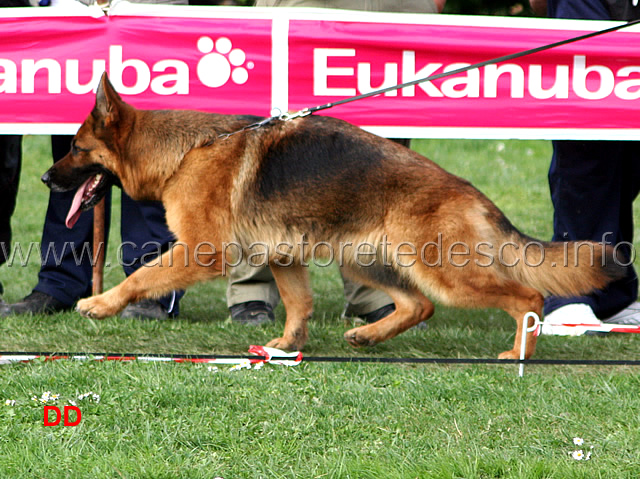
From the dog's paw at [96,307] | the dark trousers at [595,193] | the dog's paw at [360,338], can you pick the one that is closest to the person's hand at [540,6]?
the dark trousers at [595,193]

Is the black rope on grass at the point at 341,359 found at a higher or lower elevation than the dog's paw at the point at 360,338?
higher

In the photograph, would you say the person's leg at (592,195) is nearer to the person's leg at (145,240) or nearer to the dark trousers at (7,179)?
the person's leg at (145,240)

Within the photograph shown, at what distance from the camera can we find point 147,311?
507 centimetres

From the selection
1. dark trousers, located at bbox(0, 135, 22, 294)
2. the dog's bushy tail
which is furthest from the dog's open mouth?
the dog's bushy tail

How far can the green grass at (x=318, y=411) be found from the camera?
2.70 metres

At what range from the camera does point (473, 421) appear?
3141 mm

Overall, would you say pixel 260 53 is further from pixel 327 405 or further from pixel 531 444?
pixel 531 444

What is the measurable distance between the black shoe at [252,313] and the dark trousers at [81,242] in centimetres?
41

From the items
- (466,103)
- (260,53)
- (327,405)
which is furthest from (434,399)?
(260,53)

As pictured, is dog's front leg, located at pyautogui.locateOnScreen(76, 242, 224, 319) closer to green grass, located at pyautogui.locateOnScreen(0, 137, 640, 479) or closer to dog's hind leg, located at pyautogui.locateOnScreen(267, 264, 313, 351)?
green grass, located at pyautogui.locateOnScreen(0, 137, 640, 479)

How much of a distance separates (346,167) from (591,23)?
192 cm

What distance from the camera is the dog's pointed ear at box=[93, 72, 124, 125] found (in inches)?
152

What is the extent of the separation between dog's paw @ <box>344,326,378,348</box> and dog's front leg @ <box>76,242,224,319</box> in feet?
2.59

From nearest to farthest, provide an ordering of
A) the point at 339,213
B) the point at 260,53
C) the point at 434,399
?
the point at 434,399 < the point at 339,213 < the point at 260,53
